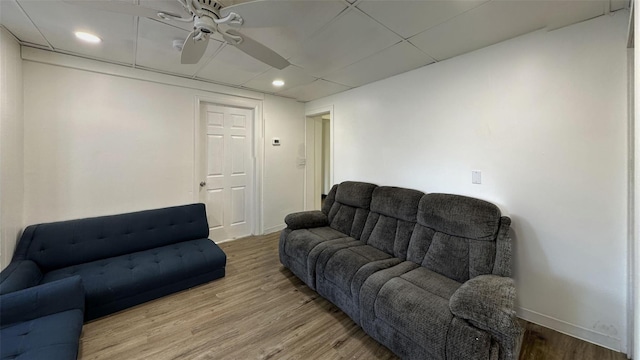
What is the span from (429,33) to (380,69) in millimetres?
849

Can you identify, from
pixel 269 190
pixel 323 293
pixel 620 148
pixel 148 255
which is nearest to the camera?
pixel 620 148

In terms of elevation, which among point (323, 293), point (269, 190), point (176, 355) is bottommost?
point (176, 355)

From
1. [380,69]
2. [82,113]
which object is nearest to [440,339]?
[380,69]

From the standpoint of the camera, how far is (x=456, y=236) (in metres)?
2.05

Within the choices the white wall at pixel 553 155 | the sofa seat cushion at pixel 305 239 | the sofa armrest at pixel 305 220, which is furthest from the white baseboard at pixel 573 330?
the sofa armrest at pixel 305 220

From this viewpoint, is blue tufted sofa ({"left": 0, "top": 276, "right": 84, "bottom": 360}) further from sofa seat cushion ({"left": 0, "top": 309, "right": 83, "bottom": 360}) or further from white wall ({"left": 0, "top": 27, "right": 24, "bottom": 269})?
white wall ({"left": 0, "top": 27, "right": 24, "bottom": 269})

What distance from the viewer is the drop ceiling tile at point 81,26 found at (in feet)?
5.48

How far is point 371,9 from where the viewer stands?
167 cm

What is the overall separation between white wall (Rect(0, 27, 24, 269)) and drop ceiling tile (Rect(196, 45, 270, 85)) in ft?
4.98

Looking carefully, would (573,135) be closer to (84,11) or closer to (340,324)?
(340,324)

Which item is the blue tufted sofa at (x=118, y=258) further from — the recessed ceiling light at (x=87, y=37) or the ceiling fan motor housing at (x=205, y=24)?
the ceiling fan motor housing at (x=205, y=24)

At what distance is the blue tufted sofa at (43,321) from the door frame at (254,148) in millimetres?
1787

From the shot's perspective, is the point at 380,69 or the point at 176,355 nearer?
the point at 176,355

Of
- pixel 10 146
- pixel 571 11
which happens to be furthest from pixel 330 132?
pixel 10 146
